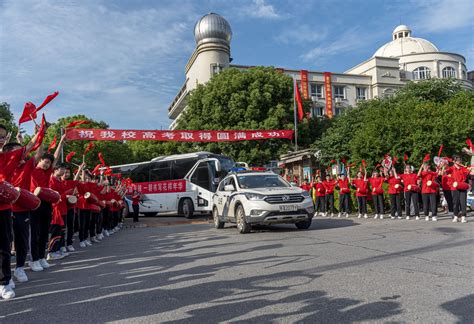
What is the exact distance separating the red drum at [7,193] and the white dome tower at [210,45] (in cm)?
4984

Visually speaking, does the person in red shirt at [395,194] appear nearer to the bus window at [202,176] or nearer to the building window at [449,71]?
the bus window at [202,176]

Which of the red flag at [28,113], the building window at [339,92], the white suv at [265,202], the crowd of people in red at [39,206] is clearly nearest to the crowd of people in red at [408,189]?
the white suv at [265,202]

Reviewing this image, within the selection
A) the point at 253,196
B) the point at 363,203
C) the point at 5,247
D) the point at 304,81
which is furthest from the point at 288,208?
the point at 304,81

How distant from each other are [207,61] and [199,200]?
36.8m

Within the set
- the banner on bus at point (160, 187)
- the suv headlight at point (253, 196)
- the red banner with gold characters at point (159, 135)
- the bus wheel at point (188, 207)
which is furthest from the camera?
the red banner with gold characters at point (159, 135)

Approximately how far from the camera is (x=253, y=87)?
1396 inches

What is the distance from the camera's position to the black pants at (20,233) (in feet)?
19.5

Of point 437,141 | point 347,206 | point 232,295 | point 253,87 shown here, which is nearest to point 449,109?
point 437,141

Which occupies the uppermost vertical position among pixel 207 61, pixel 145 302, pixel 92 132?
pixel 207 61

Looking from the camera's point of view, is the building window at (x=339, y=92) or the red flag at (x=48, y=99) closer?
the red flag at (x=48, y=99)

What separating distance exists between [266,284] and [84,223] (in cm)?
650

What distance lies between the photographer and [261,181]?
1224 centimetres

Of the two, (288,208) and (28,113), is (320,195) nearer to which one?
(288,208)

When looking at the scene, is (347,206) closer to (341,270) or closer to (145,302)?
(341,270)
